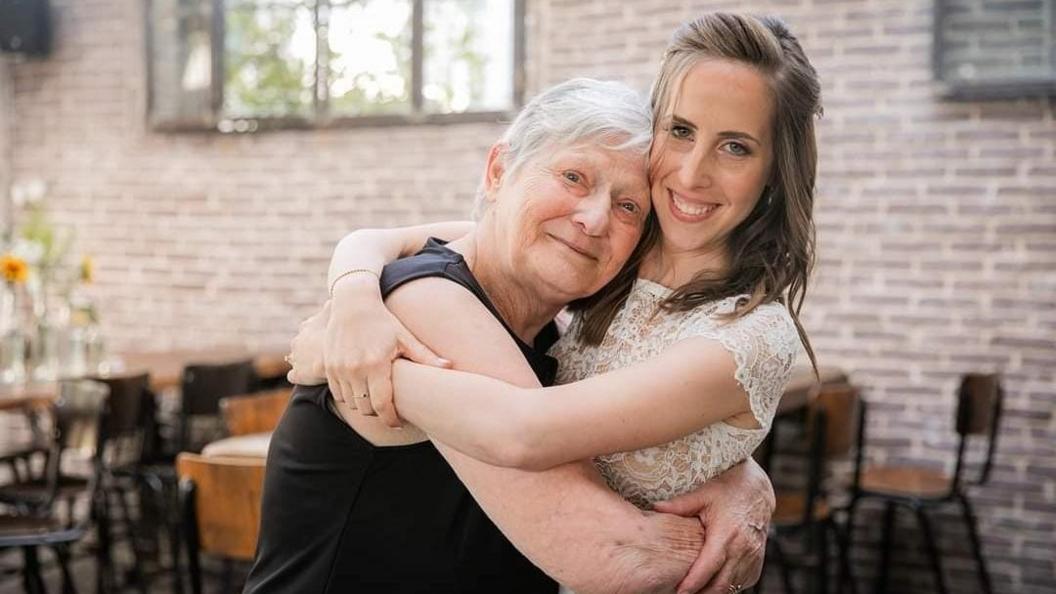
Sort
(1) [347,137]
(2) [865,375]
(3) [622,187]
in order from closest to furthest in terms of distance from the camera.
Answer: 1. (3) [622,187]
2. (2) [865,375]
3. (1) [347,137]

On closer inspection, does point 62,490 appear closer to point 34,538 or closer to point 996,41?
point 34,538

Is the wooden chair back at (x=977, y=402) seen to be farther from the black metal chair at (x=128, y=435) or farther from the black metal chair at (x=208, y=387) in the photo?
the black metal chair at (x=128, y=435)

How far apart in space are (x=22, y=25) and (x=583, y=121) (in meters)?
6.20

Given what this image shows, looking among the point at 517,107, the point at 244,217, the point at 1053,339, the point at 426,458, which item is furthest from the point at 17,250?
the point at 1053,339

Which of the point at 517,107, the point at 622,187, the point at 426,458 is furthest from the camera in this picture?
the point at 517,107

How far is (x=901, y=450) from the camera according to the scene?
15.9 ft

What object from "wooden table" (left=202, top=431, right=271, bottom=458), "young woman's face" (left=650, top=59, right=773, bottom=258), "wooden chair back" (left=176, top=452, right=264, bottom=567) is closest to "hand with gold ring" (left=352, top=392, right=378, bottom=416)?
"young woman's face" (left=650, top=59, right=773, bottom=258)

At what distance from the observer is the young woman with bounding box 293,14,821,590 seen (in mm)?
1303

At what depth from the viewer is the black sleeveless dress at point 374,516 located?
4.59ft

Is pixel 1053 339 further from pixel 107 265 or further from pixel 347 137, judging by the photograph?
pixel 107 265

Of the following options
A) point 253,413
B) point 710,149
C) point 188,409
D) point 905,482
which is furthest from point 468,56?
point 710,149

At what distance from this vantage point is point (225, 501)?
2312 mm

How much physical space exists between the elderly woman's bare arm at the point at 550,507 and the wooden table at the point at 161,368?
3338 millimetres

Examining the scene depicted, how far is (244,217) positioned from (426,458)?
17.0 ft
